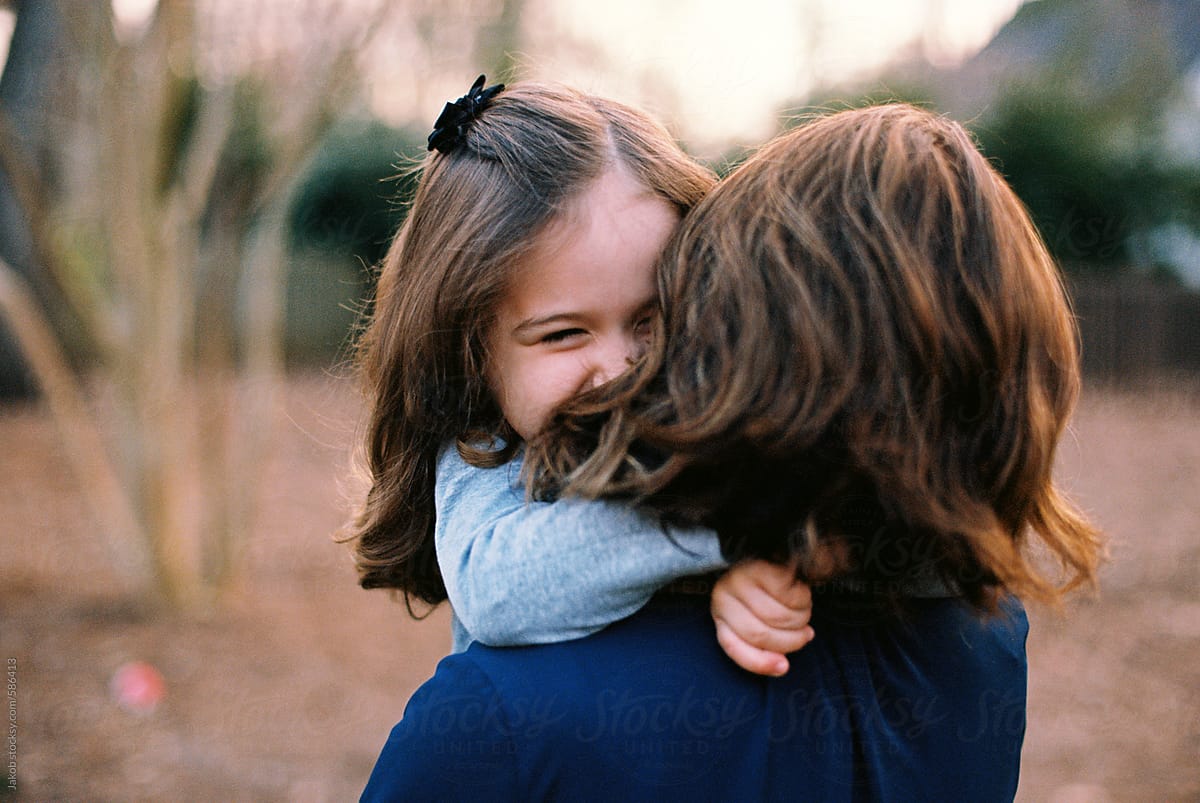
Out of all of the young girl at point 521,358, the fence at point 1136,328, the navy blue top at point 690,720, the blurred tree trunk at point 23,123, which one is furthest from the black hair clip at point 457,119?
the fence at point 1136,328

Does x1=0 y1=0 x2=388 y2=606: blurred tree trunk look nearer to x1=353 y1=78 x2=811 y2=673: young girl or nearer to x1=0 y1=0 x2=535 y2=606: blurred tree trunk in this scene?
x1=0 y1=0 x2=535 y2=606: blurred tree trunk

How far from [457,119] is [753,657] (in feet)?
3.09

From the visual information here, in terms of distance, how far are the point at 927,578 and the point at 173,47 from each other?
450 cm

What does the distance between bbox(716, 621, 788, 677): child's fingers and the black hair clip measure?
86cm

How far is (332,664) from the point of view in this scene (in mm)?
5105

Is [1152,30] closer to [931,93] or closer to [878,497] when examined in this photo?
[931,93]

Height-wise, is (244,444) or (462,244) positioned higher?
(462,244)

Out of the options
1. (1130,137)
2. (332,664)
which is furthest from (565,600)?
(1130,137)

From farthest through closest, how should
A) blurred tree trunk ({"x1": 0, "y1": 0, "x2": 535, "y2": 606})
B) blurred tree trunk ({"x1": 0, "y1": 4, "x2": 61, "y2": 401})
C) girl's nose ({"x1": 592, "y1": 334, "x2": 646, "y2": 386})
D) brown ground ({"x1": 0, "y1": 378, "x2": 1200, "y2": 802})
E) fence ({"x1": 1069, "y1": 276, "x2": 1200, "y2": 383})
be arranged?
fence ({"x1": 1069, "y1": 276, "x2": 1200, "y2": 383}), blurred tree trunk ({"x1": 0, "y1": 4, "x2": 61, "y2": 401}), blurred tree trunk ({"x1": 0, "y1": 0, "x2": 535, "y2": 606}), brown ground ({"x1": 0, "y1": 378, "x2": 1200, "y2": 802}), girl's nose ({"x1": 592, "y1": 334, "x2": 646, "y2": 386})

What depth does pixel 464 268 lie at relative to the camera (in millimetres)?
1412

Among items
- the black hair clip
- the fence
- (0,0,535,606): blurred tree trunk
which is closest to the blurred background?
(0,0,535,606): blurred tree trunk

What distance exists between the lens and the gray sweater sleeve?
3.62 ft

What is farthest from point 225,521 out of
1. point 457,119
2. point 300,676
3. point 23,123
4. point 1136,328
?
point 1136,328

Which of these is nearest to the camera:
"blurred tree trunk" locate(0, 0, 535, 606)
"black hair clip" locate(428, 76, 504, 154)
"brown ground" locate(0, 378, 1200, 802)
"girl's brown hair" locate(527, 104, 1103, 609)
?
"girl's brown hair" locate(527, 104, 1103, 609)
